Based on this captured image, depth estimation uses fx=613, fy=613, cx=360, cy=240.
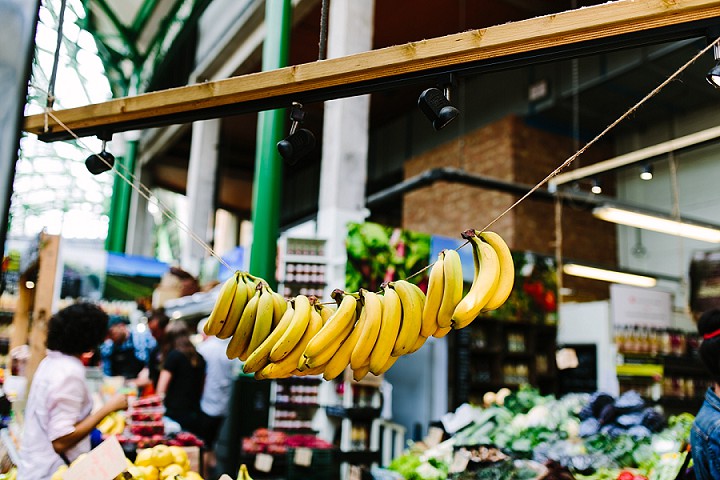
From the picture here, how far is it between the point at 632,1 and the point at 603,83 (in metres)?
7.47

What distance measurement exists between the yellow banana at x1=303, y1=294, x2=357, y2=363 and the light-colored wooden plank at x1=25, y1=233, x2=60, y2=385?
9.54ft

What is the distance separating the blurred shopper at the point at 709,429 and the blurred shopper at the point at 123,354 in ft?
22.3

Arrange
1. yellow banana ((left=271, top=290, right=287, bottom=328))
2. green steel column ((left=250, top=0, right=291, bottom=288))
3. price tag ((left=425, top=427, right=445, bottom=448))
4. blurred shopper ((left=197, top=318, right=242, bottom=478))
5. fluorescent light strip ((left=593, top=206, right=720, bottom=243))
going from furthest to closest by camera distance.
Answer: green steel column ((left=250, top=0, right=291, bottom=288))
fluorescent light strip ((left=593, top=206, right=720, bottom=243))
blurred shopper ((left=197, top=318, right=242, bottom=478))
price tag ((left=425, top=427, right=445, bottom=448))
yellow banana ((left=271, top=290, right=287, bottom=328))

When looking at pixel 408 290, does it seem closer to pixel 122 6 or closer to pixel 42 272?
pixel 42 272

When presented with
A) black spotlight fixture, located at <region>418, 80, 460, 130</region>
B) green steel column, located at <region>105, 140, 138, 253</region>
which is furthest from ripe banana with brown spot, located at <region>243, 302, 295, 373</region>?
green steel column, located at <region>105, 140, 138, 253</region>

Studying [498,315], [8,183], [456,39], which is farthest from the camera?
[498,315]

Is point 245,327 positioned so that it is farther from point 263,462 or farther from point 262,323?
point 263,462

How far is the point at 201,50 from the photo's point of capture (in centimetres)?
1202

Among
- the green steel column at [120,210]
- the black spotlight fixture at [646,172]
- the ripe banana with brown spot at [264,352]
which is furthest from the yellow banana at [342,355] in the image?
the green steel column at [120,210]

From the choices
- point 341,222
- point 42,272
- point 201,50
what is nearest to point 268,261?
point 341,222

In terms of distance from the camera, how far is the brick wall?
31.3 feet

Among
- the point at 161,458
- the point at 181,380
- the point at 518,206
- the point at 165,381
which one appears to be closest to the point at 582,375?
the point at 518,206

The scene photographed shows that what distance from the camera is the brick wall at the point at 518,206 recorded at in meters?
9.55

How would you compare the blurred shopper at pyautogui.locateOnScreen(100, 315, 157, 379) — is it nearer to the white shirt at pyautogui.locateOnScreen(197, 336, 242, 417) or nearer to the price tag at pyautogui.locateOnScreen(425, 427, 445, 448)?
the white shirt at pyautogui.locateOnScreen(197, 336, 242, 417)
